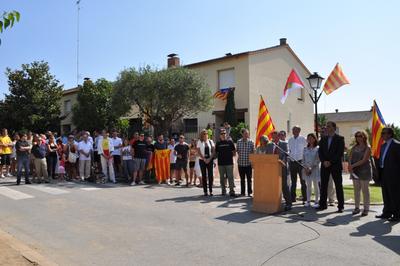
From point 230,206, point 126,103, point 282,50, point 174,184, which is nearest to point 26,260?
point 230,206

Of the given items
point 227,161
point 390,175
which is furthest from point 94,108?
point 390,175

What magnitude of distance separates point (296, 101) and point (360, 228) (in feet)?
82.0

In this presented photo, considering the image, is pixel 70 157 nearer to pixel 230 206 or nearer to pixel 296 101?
pixel 230 206

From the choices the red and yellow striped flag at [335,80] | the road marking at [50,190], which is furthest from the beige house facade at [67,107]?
the red and yellow striped flag at [335,80]

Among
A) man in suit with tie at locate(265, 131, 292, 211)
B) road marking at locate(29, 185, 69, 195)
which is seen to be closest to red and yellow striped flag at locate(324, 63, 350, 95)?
man in suit with tie at locate(265, 131, 292, 211)

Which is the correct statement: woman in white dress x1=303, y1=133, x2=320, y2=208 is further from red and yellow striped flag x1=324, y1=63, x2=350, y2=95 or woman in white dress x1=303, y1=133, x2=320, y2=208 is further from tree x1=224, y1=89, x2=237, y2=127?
tree x1=224, y1=89, x2=237, y2=127

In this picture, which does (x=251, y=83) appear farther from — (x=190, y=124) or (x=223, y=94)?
(x=190, y=124)

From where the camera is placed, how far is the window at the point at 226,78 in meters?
27.4

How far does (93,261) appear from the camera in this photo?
5789 millimetres

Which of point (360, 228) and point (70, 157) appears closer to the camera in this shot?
point (360, 228)

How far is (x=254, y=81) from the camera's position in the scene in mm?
26922

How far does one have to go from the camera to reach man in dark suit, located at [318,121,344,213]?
9.34m

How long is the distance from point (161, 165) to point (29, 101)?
22.4 meters

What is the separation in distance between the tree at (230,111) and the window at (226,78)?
1091 millimetres
